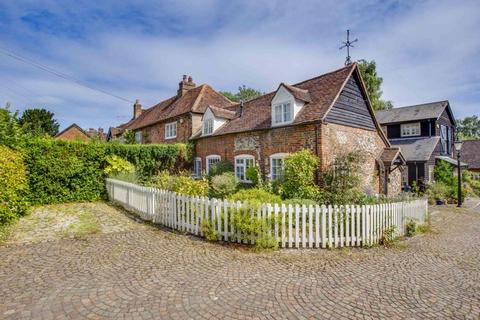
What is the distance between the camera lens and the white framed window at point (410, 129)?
78.0 feet

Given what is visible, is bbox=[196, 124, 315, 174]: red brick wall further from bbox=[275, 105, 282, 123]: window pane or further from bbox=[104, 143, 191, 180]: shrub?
bbox=[104, 143, 191, 180]: shrub

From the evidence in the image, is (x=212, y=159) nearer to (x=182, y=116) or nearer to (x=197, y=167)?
(x=197, y=167)

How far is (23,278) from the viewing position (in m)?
4.76

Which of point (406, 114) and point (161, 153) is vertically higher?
point (406, 114)

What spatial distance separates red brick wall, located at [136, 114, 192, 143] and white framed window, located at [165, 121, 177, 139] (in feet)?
Answer: 0.92

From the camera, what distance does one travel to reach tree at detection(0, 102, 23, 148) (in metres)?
10.7

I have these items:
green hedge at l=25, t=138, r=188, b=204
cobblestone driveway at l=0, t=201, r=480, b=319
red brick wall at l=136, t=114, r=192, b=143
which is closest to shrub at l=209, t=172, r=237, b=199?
cobblestone driveway at l=0, t=201, r=480, b=319

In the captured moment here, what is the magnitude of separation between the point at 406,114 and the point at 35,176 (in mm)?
29770

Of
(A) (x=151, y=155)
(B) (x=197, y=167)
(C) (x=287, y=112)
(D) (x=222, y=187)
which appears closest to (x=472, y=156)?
(C) (x=287, y=112)

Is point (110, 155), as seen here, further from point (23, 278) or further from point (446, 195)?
point (446, 195)

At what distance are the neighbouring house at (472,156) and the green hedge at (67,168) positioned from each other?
3844 centimetres

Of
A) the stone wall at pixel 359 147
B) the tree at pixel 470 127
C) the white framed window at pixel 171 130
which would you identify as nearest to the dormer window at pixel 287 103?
the stone wall at pixel 359 147

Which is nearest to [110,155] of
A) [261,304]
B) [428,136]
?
[261,304]

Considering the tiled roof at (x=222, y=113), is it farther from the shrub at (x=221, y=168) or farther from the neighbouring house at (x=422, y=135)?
the neighbouring house at (x=422, y=135)
